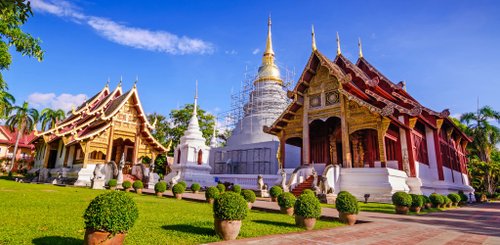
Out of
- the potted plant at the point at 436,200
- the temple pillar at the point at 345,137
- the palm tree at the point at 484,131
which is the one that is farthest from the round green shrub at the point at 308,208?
the palm tree at the point at 484,131

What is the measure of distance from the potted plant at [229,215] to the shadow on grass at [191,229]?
38 cm

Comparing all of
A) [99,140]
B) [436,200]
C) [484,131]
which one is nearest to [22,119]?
[99,140]

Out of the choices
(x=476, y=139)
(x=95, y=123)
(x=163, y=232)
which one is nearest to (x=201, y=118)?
(x=95, y=123)

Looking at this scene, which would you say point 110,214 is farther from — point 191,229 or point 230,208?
point 191,229

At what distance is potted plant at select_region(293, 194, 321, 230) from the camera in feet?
21.4

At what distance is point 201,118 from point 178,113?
3145 millimetres

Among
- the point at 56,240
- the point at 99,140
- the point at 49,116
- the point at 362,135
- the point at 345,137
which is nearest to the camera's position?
the point at 56,240

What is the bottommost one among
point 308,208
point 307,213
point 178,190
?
point 307,213

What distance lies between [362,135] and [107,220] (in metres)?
18.4

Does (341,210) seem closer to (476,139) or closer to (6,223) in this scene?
(6,223)

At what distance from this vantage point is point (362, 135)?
19.7 m

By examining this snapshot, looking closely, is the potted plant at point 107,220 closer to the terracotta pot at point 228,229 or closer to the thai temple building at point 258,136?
the terracotta pot at point 228,229

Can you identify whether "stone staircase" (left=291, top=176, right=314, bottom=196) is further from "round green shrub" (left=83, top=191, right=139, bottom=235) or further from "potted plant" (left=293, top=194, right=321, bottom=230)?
"round green shrub" (left=83, top=191, right=139, bottom=235)

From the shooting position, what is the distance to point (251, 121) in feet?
110
